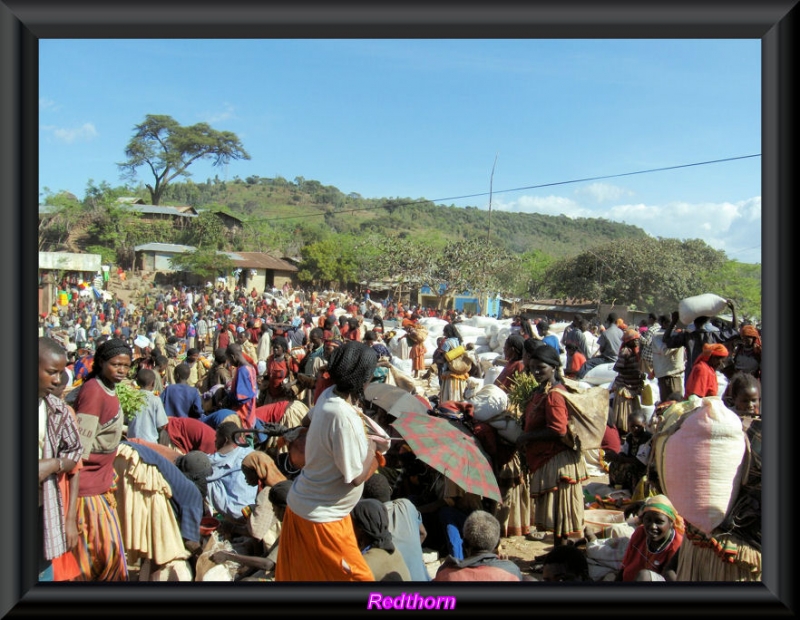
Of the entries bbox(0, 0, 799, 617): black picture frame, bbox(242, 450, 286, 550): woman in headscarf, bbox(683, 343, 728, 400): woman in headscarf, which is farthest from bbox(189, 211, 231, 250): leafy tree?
bbox(0, 0, 799, 617): black picture frame

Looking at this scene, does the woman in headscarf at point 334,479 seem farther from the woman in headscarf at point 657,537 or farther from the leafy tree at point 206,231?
the leafy tree at point 206,231

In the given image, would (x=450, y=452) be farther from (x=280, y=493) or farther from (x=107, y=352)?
(x=107, y=352)

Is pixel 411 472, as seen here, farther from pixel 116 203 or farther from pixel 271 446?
pixel 116 203

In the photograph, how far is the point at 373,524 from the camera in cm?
327

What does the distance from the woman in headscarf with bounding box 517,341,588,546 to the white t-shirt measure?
1771mm

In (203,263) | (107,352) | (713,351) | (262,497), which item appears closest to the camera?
(107,352)

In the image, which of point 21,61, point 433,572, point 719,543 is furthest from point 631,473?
point 21,61

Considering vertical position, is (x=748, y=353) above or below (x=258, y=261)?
below

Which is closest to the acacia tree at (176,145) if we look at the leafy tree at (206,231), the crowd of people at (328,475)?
the leafy tree at (206,231)

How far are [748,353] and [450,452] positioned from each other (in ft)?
11.7

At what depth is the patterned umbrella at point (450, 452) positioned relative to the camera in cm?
381

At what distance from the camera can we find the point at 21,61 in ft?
7.06

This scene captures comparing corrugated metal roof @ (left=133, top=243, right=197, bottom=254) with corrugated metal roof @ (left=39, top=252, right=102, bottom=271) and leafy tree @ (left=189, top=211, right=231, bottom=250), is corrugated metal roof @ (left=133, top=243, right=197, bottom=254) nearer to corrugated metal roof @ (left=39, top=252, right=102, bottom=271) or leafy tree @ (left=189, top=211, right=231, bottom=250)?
leafy tree @ (left=189, top=211, right=231, bottom=250)
